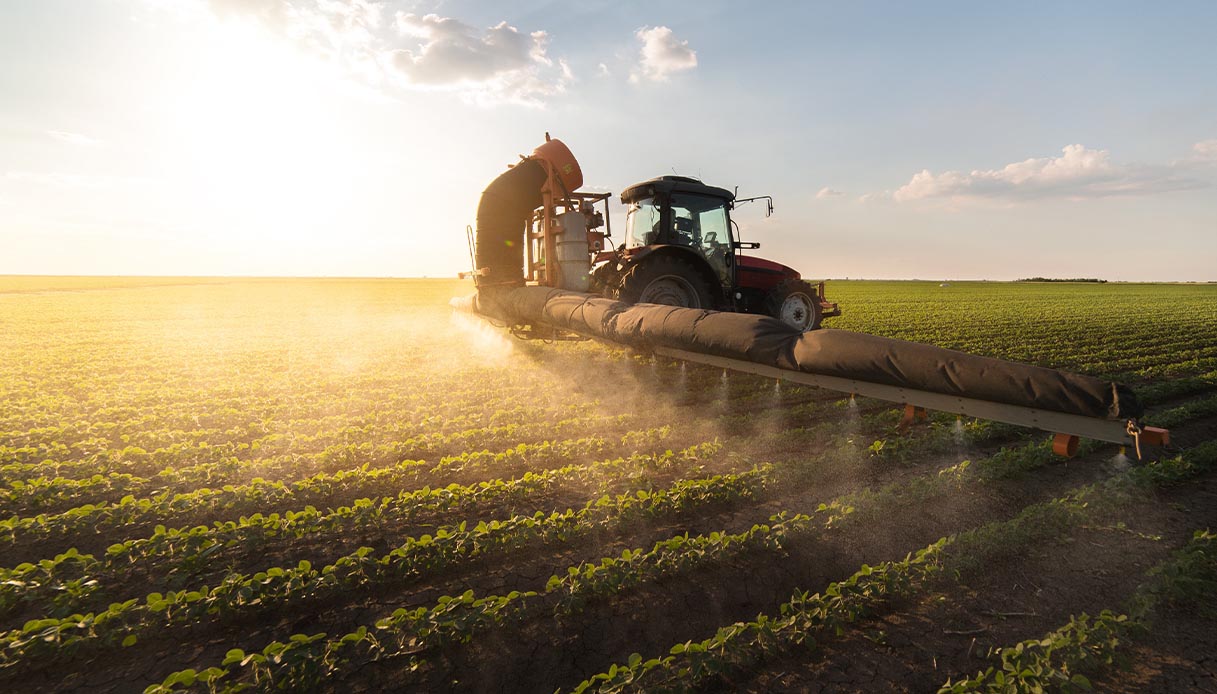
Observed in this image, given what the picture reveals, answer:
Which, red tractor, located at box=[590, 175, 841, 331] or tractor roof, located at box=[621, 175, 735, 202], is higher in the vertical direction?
tractor roof, located at box=[621, 175, 735, 202]

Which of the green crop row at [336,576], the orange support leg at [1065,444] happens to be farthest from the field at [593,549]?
the orange support leg at [1065,444]

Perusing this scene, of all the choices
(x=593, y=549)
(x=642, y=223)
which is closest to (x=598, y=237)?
(x=642, y=223)

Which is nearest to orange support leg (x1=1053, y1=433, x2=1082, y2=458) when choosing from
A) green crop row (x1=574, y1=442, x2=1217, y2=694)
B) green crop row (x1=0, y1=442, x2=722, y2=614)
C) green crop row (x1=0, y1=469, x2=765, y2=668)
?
green crop row (x1=574, y1=442, x2=1217, y2=694)

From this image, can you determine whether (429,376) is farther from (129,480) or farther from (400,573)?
(400,573)

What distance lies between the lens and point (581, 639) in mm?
2982

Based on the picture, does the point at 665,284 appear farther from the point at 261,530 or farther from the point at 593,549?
the point at 261,530

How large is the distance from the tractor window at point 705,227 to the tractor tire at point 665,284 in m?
0.90

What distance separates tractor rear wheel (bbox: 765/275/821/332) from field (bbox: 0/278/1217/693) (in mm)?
3410

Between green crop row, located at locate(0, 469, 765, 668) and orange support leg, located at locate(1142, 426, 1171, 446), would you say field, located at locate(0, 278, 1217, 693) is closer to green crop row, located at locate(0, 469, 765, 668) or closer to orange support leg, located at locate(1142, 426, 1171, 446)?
green crop row, located at locate(0, 469, 765, 668)

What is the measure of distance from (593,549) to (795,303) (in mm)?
8526

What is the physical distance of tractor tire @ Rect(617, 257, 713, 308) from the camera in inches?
333

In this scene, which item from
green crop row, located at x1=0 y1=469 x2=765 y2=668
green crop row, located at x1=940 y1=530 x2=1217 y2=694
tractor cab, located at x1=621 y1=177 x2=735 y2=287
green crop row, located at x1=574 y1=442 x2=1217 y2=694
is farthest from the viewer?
tractor cab, located at x1=621 y1=177 x2=735 y2=287

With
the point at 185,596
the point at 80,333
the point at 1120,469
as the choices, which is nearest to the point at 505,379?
the point at 185,596

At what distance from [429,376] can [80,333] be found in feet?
53.5
